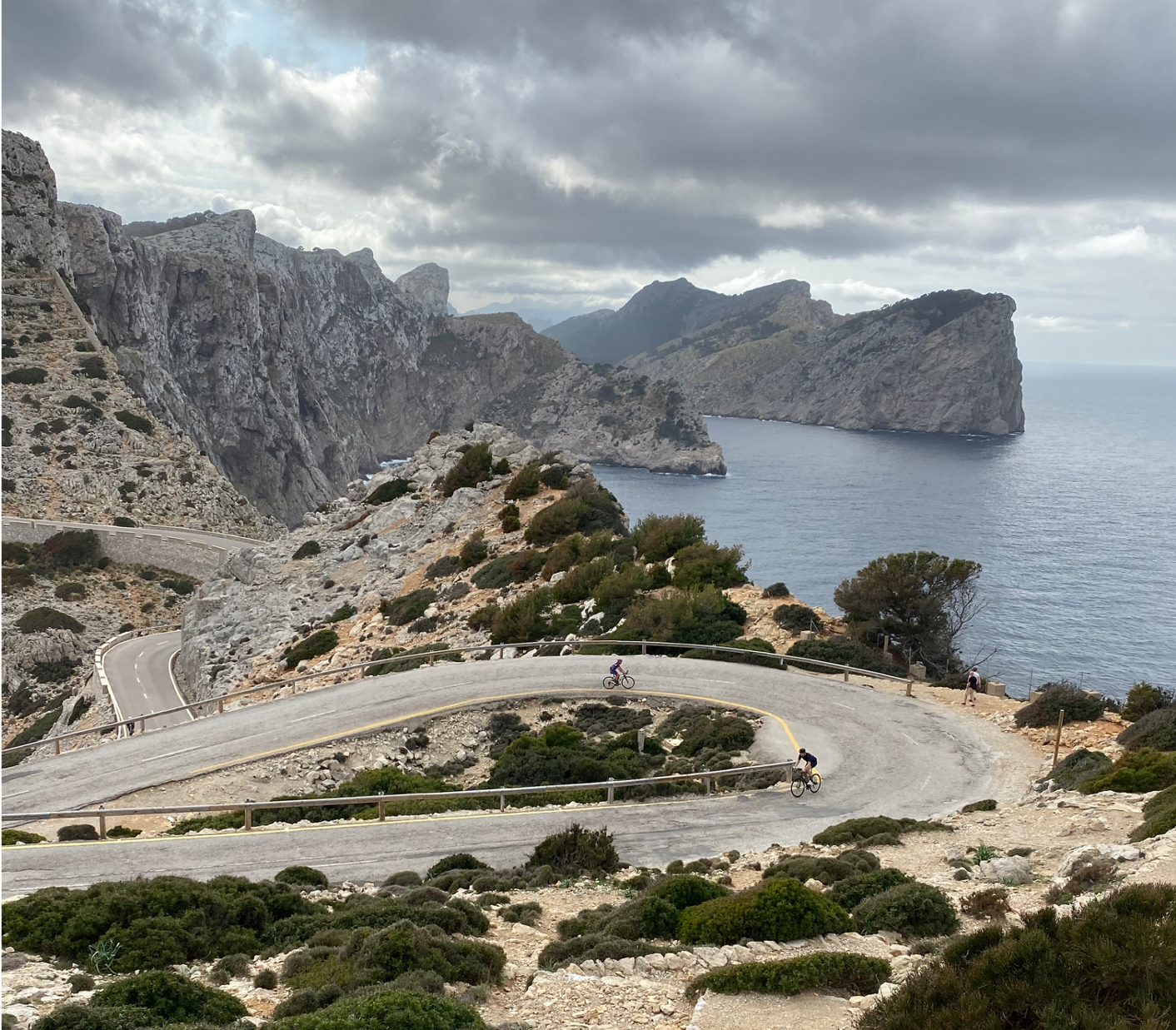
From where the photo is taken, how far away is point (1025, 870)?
1320cm

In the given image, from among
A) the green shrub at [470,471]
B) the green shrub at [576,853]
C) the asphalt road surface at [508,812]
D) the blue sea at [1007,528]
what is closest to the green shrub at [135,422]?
the green shrub at [470,471]

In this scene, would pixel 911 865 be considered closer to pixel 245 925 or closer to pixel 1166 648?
pixel 245 925

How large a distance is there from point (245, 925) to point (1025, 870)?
11.7 metres

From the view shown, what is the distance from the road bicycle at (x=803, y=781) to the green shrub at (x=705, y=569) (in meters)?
16.1

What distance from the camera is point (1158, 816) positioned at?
14125 mm

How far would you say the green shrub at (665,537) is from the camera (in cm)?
4038

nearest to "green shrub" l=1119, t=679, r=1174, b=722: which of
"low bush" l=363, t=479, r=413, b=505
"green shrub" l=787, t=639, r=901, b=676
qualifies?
"green shrub" l=787, t=639, r=901, b=676

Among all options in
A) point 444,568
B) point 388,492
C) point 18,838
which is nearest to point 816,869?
point 18,838

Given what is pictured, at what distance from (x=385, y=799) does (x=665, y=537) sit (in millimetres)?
23499

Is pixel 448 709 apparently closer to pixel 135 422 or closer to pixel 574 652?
pixel 574 652

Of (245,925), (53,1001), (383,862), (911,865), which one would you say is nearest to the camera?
(53,1001)

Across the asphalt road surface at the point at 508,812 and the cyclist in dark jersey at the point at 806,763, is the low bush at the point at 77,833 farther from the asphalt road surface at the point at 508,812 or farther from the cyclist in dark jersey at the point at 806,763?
the cyclist in dark jersey at the point at 806,763

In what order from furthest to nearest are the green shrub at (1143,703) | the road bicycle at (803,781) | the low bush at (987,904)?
the green shrub at (1143,703) → the road bicycle at (803,781) → the low bush at (987,904)

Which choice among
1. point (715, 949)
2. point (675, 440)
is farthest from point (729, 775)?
point (675, 440)
